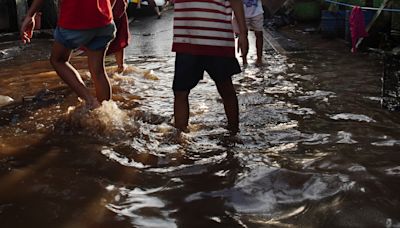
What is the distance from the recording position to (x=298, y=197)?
2613mm

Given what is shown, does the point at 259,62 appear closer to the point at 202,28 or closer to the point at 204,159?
the point at 202,28

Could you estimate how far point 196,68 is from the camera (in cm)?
374

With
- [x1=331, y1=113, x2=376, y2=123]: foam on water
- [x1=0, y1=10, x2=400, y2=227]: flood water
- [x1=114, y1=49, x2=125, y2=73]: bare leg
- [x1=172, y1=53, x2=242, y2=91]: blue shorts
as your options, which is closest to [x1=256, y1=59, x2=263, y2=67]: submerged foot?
[x1=0, y1=10, x2=400, y2=227]: flood water

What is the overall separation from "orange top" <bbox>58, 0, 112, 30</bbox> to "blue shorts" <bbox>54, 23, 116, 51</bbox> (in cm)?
5

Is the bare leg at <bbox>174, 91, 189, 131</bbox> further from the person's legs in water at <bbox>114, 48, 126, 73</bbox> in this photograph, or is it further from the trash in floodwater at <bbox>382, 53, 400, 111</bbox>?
the person's legs in water at <bbox>114, 48, 126, 73</bbox>

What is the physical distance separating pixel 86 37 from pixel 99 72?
36 centimetres

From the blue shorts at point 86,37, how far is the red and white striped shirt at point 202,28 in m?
0.82

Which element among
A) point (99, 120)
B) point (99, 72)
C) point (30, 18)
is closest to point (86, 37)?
point (99, 72)

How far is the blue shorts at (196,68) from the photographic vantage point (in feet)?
12.1

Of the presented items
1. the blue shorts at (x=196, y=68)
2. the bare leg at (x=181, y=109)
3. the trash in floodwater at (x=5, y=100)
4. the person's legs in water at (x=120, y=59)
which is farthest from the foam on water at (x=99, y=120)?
the person's legs in water at (x=120, y=59)

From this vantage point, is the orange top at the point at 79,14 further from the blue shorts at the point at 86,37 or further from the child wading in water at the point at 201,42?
the child wading in water at the point at 201,42

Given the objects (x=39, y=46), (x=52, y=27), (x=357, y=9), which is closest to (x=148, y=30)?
(x=52, y=27)

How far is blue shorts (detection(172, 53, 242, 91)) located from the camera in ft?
12.1

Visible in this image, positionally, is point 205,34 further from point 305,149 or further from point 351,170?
point 351,170
